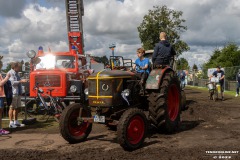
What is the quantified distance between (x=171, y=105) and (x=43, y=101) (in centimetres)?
379

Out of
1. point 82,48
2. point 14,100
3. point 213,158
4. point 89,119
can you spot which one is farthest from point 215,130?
point 82,48

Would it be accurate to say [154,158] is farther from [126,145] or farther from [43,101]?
[43,101]

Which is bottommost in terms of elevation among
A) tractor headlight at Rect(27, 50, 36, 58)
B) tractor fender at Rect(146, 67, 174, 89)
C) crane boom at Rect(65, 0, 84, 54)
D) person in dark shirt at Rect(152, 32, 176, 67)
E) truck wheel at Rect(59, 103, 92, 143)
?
truck wheel at Rect(59, 103, 92, 143)

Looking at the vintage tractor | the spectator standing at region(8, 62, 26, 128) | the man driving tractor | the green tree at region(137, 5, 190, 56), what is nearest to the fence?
the green tree at region(137, 5, 190, 56)

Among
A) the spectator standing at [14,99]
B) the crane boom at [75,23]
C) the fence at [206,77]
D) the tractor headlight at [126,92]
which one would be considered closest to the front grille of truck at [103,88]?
the tractor headlight at [126,92]

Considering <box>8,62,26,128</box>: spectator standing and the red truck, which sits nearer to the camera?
<box>8,62,26,128</box>: spectator standing

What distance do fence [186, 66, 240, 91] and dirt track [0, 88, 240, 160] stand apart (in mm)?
14172

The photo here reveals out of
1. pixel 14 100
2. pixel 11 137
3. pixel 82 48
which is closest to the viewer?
pixel 11 137

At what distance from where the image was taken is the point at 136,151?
5520mm

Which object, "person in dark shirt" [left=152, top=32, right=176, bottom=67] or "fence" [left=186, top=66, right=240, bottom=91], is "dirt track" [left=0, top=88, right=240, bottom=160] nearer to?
"person in dark shirt" [left=152, top=32, right=176, bottom=67]

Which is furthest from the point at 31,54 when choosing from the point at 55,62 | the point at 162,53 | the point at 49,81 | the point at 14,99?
the point at 162,53

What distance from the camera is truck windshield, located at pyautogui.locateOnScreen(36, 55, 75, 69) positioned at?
11.2m

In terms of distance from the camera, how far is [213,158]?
16.2 ft

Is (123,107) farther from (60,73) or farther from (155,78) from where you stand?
(60,73)
